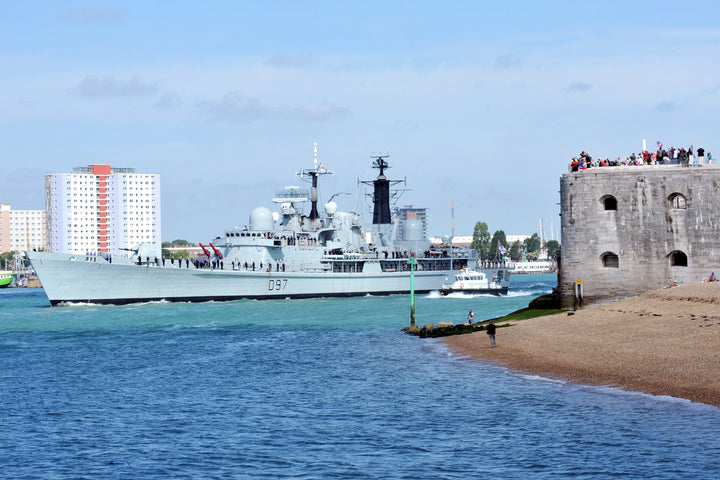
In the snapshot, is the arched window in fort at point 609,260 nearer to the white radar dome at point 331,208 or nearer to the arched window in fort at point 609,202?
the arched window in fort at point 609,202

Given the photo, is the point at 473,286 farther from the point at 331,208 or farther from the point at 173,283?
the point at 173,283

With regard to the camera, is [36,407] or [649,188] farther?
[649,188]

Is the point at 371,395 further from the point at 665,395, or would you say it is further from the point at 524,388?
the point at 665,395

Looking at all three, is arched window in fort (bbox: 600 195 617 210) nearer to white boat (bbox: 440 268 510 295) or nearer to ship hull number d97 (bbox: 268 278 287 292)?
white boat (bbox: 440 268 510 295)

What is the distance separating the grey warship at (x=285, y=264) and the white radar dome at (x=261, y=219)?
0.09m

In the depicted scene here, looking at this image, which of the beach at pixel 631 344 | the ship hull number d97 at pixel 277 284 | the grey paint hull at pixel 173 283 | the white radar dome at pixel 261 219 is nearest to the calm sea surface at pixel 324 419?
the beach at pixel 631 344

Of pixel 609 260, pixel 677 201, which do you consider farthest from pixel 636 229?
pixel 677 201

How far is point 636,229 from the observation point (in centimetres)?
3912

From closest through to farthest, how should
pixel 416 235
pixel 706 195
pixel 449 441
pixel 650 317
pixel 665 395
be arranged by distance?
1. pixel 449 441
2. pixel 665 395
3. pixel 650 317
4. pixel 706 195
5. pixel 416 235

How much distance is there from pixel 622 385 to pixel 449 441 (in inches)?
282

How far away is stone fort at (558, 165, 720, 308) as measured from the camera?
125ft

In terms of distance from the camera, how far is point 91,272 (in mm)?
73562

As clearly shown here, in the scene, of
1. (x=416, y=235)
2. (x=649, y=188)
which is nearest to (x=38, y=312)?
(x=416, y=235)

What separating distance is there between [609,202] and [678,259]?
3699 millimetres
